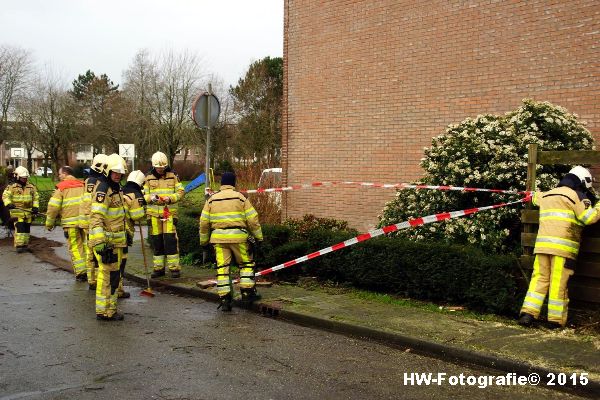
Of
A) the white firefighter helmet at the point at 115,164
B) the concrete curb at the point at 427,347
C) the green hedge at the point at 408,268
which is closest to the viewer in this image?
the concrete curb at the point at 427,347

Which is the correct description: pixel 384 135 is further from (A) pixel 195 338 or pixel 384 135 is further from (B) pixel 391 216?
(A) pixel 195 338

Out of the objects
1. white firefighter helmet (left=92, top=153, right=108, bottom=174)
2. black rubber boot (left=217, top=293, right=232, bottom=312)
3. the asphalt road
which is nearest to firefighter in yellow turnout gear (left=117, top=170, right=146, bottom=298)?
white firefighter helmet (left=92, top=153, right=108, bottom=174)

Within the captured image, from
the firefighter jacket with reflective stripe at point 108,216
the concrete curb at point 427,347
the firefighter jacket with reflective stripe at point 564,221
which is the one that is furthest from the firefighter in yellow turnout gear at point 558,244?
the firefighter jacket with reflective stripe at point 108,216

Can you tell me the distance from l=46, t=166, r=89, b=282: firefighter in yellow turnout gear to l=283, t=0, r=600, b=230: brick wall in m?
4.95

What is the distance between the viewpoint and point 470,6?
10.4 metres

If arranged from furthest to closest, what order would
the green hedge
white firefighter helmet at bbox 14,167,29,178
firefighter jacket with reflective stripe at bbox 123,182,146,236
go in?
1. white firefighter helmet at bbox 14,167,29,178
2. firefighter jacket with reflective stripe at bbox 123,182,146,236
3. the green hedge

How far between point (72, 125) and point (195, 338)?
48.2 m

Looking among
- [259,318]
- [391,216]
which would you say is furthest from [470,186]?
[259,318]

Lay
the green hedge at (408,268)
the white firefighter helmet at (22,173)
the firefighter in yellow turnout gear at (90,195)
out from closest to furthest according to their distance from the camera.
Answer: the green hedge at (408,268) < the firefighter in yellow turnout gear at (90,195) < the white firefighter helmet at (22,173)

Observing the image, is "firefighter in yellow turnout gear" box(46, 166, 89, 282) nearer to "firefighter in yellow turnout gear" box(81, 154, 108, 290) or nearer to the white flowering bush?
"firefighter in yellow turnout gear" box(81, 154, 108, 290)

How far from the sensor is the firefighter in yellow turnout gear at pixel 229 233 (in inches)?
304

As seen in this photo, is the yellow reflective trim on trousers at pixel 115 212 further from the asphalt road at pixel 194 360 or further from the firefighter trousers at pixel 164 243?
the firefighter trousers at pixel 164 243

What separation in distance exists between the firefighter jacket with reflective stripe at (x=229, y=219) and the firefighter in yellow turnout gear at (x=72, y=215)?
3.01 metres

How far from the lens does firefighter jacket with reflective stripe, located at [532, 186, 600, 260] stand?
617 centimetres
